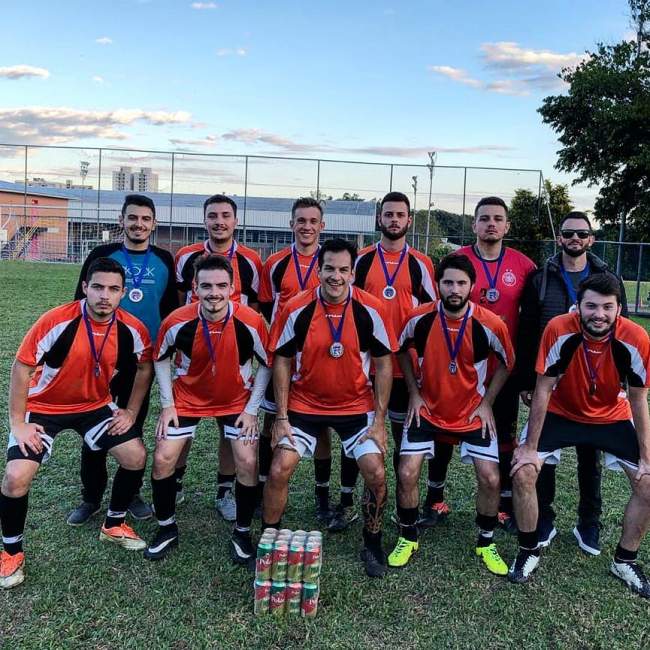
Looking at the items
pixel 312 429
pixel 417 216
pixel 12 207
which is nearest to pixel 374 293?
pixel 312 429

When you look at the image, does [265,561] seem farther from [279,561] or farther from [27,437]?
[27,437]

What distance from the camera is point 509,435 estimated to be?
14.1 ft

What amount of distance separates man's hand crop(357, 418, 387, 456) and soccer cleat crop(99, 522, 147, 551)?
4.90 feet

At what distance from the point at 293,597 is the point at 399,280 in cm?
219

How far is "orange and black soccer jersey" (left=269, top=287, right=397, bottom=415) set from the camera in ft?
12.4

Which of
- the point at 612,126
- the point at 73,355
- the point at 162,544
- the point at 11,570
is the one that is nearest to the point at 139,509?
the point at 162,544

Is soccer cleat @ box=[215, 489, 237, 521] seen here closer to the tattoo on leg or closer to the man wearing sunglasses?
the tattoo on leg

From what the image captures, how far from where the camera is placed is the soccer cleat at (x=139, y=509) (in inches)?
166

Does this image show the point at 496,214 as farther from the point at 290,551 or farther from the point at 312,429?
the point at 290,551

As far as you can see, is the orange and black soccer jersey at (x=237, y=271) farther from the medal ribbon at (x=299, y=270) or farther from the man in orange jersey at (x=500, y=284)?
the man in orange jersey at (x=500, y=284)

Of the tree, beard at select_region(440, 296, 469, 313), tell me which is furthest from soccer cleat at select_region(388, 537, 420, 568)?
the tree

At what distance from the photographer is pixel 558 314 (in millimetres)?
4004

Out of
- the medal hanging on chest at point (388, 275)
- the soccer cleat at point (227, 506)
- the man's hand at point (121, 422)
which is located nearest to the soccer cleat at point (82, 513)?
the man's hand at point (121, 422)

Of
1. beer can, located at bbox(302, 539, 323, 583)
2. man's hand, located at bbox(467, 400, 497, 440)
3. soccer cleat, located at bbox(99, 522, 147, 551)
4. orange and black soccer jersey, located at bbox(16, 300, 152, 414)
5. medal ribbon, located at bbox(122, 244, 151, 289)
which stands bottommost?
soccer cleat, located at bbox(99, 522, 147, 551)
